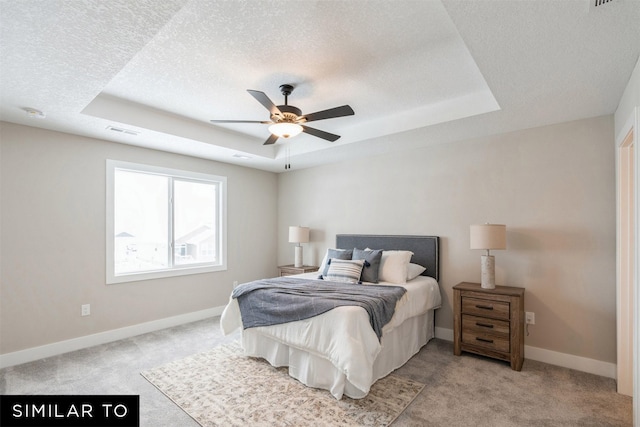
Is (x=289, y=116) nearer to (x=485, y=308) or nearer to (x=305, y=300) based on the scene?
(x=305, y=300)

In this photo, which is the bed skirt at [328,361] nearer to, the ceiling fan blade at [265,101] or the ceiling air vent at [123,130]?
the ceiling fan blade at [265,101]

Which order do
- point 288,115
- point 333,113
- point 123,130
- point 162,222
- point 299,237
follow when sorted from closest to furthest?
point 333,113 < point 288,115 < point 123,130 < point 162,222 < point 299,237

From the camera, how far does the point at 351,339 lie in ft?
7.84

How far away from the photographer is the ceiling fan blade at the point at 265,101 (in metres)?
2.38

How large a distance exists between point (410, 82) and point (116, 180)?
3.71m

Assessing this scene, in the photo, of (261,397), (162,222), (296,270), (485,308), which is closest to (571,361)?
(485,308)

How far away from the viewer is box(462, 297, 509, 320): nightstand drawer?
307 cm

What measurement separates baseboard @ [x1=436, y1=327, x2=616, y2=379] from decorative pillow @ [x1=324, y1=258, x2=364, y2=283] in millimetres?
1899

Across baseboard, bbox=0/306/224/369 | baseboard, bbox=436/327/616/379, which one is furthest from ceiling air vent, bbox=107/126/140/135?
baseboard, bbox=436/327/616/379

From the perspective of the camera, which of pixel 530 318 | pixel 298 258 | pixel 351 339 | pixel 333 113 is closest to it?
pixel 351 339

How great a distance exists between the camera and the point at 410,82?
9.36 feet

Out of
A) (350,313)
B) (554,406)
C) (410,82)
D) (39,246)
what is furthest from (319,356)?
(39,246)

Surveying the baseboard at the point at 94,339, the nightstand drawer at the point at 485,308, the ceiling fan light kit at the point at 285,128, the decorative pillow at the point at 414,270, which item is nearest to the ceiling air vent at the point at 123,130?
the ceiling fan light kit at the point at 285,128

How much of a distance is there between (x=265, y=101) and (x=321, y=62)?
54cm
